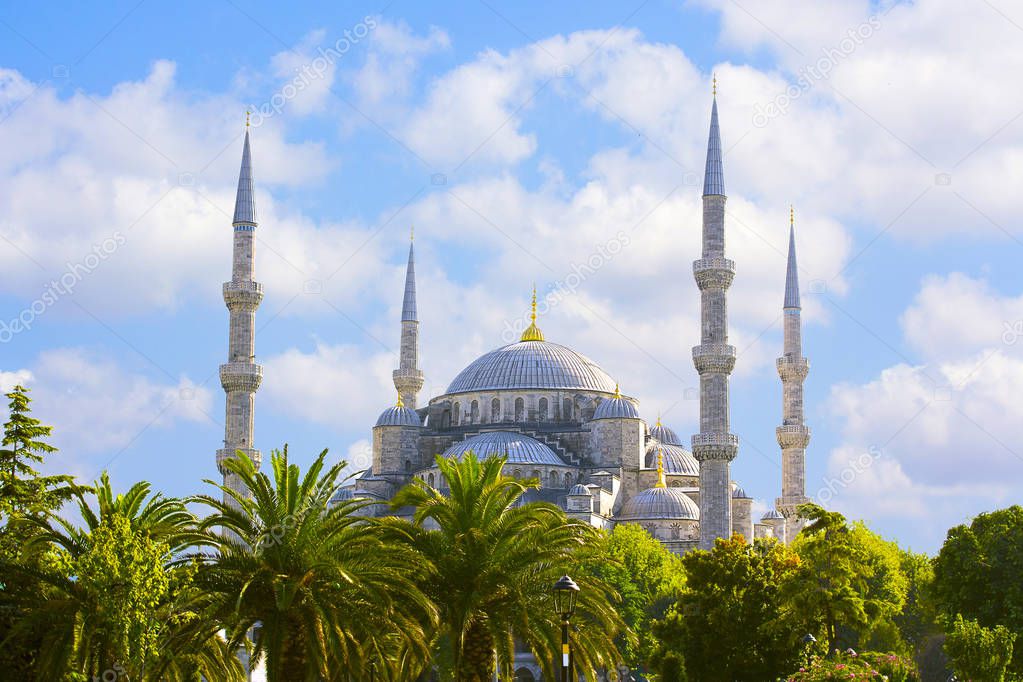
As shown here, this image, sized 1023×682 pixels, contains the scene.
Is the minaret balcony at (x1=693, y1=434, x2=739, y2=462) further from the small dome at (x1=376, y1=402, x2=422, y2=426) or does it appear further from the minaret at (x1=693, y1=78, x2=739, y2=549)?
the small dome at (x1=376, y1=402, x2=422, y2=426)

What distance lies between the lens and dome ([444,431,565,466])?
228 ft

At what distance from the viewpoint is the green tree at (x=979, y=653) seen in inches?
1013

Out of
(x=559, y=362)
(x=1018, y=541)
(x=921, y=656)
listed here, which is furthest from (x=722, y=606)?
(x=559, y=362)

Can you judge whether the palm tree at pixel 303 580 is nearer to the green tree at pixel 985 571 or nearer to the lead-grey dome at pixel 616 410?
the green tree at pixel 985 571

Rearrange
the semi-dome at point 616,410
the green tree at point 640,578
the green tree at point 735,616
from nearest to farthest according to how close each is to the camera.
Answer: the green tree at point 735,616
the green tree at point 640,578
the semi-dome at point 616,410

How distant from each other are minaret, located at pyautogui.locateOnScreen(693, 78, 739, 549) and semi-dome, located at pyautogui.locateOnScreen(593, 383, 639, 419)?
14923 millimetres

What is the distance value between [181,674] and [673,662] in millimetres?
17516

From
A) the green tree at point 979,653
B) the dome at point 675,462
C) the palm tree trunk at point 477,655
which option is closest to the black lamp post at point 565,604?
the palm tree trunk at point 477,655

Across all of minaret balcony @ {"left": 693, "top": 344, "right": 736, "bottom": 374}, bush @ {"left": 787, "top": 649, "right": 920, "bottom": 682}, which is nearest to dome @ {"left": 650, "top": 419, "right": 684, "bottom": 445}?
minaret balcony @ {"left": 693, "top": 344, "right": 736, "bottom": 374}

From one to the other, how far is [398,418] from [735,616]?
1552 inches

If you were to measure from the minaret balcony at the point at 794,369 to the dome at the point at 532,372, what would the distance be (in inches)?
451

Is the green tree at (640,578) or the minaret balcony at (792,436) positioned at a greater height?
the minaret balcony at (792,436)

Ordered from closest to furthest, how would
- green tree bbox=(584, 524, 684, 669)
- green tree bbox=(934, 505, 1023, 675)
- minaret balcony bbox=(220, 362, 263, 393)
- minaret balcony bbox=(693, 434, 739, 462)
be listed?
green tree bbox=(934, 505, 1023, 675) < green tree bbox=(584, 524, 684, 669) < minaret balcony bbox=(693, 434, 739, 462) < minaret balcony bbox=(220, 362, 263, 393)

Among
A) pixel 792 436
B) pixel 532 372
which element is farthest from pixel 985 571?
pixel 532 372
